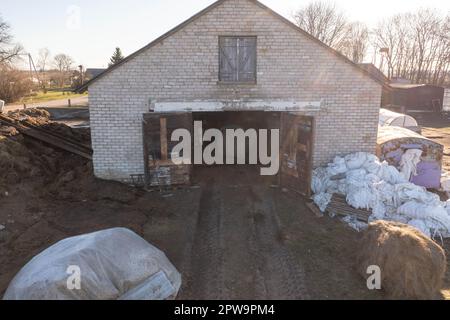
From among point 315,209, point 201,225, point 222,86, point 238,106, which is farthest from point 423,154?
point 201,225

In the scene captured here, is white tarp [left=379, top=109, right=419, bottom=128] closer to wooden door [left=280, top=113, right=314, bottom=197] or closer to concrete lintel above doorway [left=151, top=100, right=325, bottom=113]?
concrete lintel above doorway [left=151, top=100, right=325, bottom=113]

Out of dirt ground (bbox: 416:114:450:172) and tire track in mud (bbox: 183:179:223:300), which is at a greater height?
dirt ground (bbox: 416:114:450:172)

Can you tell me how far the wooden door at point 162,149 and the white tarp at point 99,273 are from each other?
4655 millimetres

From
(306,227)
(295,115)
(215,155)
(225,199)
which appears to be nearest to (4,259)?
(225,199)

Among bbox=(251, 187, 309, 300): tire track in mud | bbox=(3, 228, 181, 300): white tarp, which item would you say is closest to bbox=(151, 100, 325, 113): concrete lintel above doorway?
bbox=(251, 187, 309, 300): tire track in mud

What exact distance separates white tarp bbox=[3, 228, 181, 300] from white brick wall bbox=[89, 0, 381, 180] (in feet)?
17.2

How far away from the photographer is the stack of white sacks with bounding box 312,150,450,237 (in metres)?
8.05

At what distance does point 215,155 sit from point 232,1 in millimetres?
7261

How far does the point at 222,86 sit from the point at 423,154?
6.65 metres

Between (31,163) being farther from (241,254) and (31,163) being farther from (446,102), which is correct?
(446,102)

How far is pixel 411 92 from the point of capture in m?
30.1

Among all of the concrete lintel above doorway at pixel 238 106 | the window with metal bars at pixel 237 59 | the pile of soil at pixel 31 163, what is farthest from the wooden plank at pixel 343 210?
the pile of soil at pixel 31 163

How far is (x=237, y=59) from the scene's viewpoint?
10.3 m

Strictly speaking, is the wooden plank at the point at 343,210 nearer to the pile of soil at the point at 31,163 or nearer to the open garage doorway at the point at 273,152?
the open garage doorway at the point at 273,152
